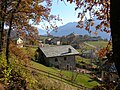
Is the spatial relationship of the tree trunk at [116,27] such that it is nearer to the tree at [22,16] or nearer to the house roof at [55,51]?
the tree at [22,16]

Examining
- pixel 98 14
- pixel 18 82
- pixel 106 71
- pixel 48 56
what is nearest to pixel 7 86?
pixel 18 82

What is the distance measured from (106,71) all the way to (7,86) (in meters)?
9.55

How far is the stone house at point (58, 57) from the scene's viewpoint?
74.3 metres

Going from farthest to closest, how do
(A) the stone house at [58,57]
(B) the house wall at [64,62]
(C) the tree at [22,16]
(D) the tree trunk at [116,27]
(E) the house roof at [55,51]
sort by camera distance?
(E) the house roof at [55,51]
(B) the house wall at [64,62]
(A) the stone house at [58,57]
(C) the tree at [22,16]
(D) the tree trunk at [116,27]

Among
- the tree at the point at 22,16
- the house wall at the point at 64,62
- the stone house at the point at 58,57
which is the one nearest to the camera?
the tree at the point at 22,16

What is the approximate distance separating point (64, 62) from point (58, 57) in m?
3.04

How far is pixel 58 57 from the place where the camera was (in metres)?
77.2

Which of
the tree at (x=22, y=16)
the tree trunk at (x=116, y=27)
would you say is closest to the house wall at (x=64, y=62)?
the tree at (x=22, y=16)

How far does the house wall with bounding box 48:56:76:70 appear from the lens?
7450 cm

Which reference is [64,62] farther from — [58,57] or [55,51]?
[55,51]

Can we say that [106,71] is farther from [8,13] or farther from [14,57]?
[14,57]

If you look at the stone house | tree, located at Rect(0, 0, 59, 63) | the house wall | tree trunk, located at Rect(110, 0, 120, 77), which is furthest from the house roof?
tree trunk, located at Rect(110, 0, 120, 77)

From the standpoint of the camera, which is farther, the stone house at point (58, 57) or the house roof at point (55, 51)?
the house roof at point (55, 51)

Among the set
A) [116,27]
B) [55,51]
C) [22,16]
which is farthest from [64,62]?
[116,27]
